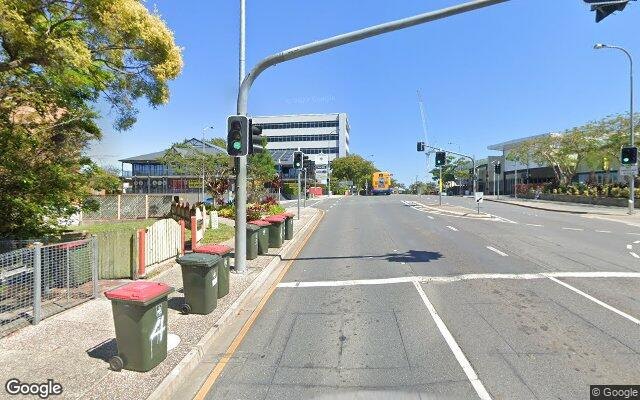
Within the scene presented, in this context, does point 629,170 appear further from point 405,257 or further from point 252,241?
point 252,241

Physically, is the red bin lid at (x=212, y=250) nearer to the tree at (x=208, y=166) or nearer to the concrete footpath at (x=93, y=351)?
the concrete footpath at (x=93, y=351)

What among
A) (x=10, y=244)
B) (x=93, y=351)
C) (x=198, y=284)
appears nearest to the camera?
(x=93, y=351)

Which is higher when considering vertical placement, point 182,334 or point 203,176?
point 203,176

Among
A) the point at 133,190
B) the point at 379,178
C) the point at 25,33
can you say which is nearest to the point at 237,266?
the point at 25,33

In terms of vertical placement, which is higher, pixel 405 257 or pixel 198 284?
pixel 198 284

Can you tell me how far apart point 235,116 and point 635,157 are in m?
29.2

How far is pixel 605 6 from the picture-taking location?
7.82 m

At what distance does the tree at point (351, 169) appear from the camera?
329 feet

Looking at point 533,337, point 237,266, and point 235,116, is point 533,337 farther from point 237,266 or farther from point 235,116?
point 235,116

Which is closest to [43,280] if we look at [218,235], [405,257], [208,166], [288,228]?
[405,257]

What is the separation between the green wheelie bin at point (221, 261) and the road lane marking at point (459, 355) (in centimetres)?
373

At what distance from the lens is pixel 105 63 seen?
28.3 feet

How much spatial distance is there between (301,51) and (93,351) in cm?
699

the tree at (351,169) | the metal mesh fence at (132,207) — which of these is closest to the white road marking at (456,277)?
the metal mesh fence at (132,207)
